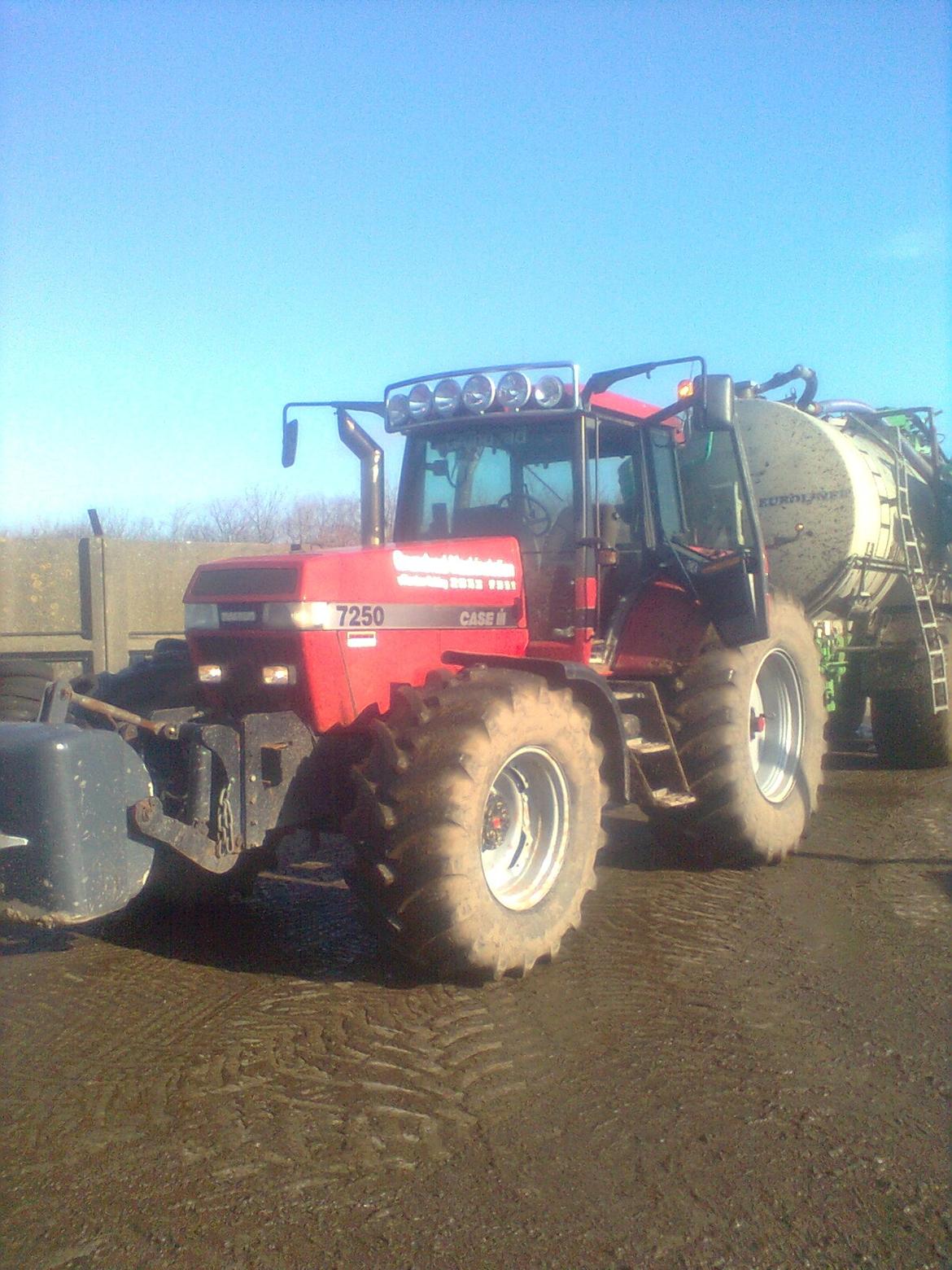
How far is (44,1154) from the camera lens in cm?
316

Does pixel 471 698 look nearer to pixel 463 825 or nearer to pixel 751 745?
pixel 463 825

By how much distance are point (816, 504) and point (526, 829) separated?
4648 mm

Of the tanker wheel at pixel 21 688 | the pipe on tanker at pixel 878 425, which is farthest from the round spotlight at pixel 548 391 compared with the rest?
the pipe on tanker at pixel 878 425

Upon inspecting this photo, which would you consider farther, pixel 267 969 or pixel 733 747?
pixel 733 747

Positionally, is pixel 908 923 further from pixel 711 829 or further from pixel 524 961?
pixel 524 961

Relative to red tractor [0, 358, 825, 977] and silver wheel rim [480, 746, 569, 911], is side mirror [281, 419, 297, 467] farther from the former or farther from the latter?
silver wheel rim [480, 746, 569, 911]

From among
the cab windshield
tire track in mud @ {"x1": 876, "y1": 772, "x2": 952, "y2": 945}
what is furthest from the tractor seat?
tire track in mud @ {"x1": 876, "y1": 772, "x2": 952, "y2": 945}

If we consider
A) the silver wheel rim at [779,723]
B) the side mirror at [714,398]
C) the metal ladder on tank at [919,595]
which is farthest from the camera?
the metal ladder on tank at [919,595]

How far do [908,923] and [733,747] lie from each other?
124 centimetres

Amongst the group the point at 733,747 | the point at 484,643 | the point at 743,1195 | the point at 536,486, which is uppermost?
the point at 536,486

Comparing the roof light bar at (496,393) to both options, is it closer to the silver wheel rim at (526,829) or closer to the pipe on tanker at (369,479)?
the pipe on tanker at (369,479)

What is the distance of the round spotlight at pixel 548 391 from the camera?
551 cm

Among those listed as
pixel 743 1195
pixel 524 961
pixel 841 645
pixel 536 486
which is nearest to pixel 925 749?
pixel 841 645

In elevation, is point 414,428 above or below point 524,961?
above
